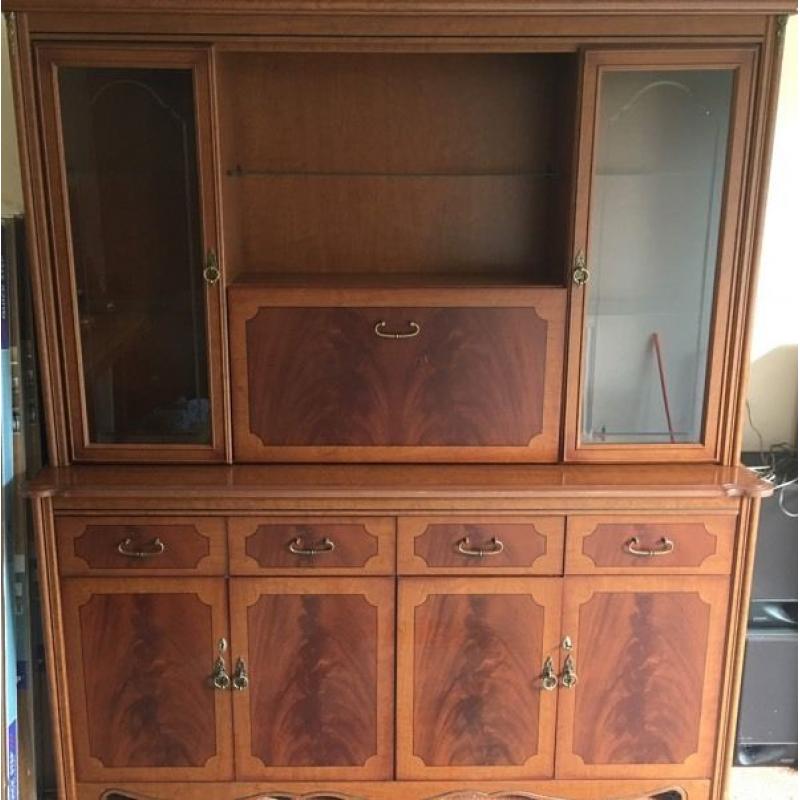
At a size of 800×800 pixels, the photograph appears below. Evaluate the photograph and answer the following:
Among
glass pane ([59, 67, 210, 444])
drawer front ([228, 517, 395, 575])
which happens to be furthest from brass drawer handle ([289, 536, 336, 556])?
glass pane ([59, 67, 210, 444])

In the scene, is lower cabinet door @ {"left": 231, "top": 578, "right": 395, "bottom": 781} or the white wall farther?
the white wall

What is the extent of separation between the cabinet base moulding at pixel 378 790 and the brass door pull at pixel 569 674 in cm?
24

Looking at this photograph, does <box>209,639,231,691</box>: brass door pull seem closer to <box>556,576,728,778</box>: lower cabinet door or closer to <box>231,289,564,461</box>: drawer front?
<box>231,289,564,461</box>: drawer front

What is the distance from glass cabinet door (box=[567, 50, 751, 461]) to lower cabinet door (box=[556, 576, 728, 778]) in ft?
1.00

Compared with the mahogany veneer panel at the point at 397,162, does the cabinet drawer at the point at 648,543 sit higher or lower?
lower

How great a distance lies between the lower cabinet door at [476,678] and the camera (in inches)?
70.0

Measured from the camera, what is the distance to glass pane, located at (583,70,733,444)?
5.69ft

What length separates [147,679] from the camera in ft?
5.98

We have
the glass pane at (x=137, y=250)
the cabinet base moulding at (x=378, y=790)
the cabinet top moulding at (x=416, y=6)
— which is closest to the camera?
the cabinet top moulding at (x=416, y=6)

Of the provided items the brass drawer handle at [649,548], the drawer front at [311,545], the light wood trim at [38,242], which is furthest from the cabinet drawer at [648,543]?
the light wood trim at [38,242]

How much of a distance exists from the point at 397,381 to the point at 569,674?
729 millimetres

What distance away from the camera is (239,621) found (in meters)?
1.79

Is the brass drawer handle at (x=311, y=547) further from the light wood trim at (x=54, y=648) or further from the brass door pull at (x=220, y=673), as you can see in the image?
the light wood trim at (x=54, y=648)

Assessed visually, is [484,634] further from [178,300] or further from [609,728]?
[178,300]
